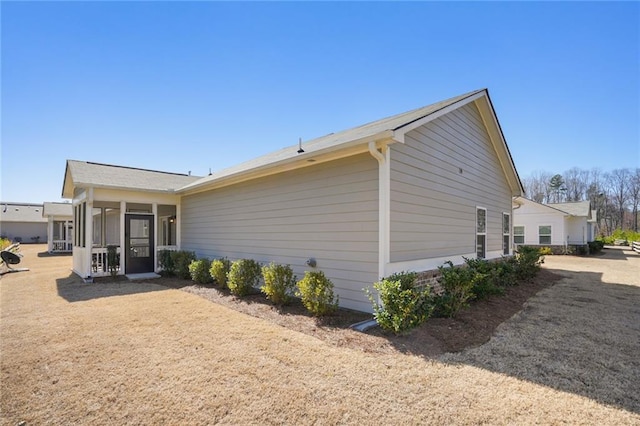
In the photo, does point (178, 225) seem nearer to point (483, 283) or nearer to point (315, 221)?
point (315, 221)

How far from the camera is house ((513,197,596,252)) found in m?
21.5

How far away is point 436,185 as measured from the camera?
726cm

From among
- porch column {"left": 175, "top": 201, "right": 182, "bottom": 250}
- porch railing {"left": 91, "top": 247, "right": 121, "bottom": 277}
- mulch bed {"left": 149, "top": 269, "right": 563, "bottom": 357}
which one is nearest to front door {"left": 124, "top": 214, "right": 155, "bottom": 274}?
porch railing {"left": 91, "top": 247, "right": 121, "bottom": 277}

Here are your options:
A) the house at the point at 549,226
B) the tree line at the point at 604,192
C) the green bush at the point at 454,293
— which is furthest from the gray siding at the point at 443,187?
the tree line at the point at 604,192

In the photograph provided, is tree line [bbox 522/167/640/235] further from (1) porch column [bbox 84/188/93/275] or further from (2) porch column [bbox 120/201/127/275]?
(1) porch column [bbox 84/188/93/275]

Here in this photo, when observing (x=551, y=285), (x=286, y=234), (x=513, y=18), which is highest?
(x=513, y=18)

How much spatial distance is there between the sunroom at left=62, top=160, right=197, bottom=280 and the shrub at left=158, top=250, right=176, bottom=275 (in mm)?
317

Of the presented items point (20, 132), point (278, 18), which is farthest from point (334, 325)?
point (20, 132)

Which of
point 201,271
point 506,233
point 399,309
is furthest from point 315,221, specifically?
point 506,233

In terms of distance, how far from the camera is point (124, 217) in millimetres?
10570

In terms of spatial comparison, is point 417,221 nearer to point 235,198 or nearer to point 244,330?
point 244,330

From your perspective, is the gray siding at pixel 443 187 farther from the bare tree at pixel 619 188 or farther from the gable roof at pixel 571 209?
the bare tree at pixel 619 188

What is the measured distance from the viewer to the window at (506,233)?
11.3m

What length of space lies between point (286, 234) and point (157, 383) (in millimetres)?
4523
